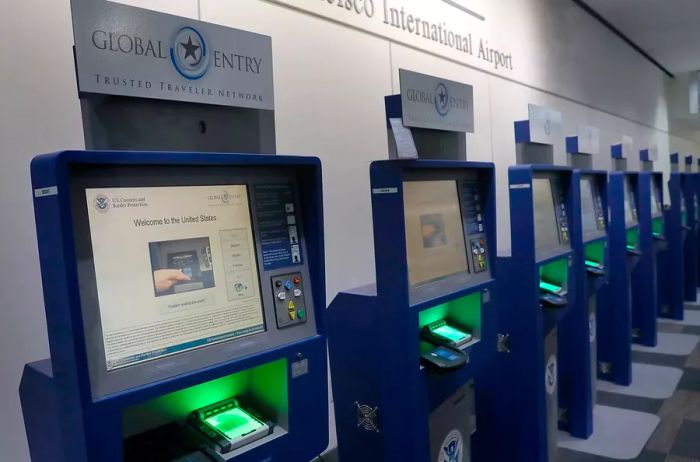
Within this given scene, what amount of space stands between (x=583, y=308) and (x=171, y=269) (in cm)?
285

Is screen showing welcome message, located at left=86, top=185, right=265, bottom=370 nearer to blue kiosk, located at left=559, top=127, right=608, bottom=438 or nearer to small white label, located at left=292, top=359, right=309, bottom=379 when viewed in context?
small white label, located at left=292, top=359, right=309, bottom=379

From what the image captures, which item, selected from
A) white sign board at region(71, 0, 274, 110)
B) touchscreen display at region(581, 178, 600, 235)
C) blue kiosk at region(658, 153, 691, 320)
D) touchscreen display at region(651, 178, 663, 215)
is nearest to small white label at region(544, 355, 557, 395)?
touchscreen display at region(581, 178, 600, 235)

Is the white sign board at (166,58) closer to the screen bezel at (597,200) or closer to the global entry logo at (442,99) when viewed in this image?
the global entry logo at (442,99)

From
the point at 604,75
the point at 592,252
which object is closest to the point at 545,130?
the point at 592,252

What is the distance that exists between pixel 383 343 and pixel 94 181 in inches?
43.3

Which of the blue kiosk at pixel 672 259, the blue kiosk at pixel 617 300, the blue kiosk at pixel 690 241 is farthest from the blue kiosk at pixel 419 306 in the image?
the blue kiosk at pixel 690 241

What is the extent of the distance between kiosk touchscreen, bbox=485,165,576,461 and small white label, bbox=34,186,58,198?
219 centimetres

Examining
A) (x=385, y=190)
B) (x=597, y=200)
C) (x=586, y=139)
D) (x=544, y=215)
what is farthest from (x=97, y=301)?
(x=586, y=139)

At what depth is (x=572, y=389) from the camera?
366cm

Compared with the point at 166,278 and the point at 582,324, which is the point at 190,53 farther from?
the point at 582,324

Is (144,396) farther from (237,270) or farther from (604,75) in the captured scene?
(604,75)

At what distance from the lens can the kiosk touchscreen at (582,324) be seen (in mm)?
3412

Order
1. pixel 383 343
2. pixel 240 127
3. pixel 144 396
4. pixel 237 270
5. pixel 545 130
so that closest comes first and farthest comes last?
1. pixel 144 396
2. pixel 237 270
3. pixel 240 127
4. pixel 383 343
5. pixel 545 130

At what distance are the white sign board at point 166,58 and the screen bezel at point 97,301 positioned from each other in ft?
0.61
